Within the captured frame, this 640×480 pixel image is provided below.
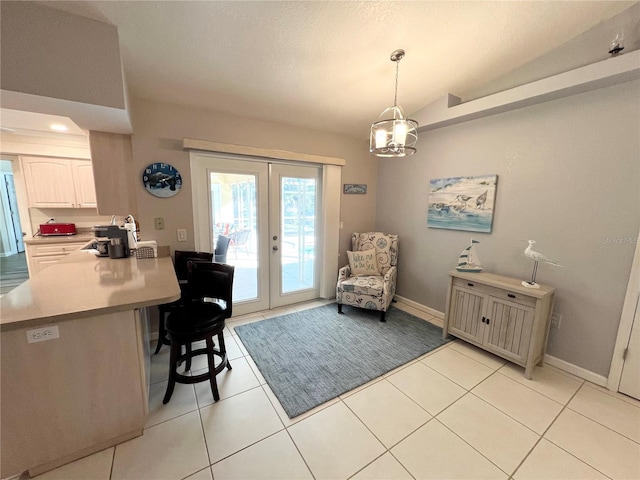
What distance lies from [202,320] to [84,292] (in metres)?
0.69

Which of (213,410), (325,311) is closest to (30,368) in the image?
(213,410)

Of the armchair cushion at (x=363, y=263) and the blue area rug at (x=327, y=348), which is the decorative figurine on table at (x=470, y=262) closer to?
the blue area rug at (x=327, y=348)

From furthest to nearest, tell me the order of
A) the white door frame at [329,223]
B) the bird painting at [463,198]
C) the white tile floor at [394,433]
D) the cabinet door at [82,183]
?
the cabinet door at [82,183]
the white door frame at [329,223]
the bird painting at [463,198]
the white tile floor at [394,433]

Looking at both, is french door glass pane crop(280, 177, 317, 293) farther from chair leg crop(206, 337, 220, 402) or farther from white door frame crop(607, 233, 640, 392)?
white door frame crop(607, 233, 640, 392)

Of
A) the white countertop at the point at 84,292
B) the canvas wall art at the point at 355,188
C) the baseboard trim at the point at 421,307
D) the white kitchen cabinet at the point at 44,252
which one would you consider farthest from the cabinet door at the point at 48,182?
the baseboard trim at the point at 421,307

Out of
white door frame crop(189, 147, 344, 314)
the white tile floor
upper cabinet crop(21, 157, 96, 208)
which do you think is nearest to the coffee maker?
the white tile floor

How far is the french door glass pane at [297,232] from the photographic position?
10.9 feet

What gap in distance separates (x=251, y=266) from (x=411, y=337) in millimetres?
2113

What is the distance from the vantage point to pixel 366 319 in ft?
10.4

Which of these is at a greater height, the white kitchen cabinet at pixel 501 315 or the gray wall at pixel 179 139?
the gray wall at pixel 179 139

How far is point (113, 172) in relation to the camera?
7.58 ft

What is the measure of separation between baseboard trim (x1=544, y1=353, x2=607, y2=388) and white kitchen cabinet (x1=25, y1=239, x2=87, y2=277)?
6.26m

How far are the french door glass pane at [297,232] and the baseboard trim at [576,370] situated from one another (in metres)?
2.74

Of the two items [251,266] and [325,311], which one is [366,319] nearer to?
[325,311]
